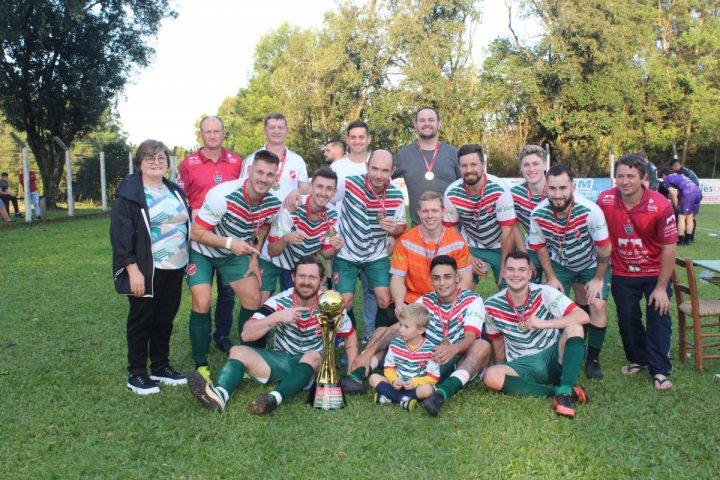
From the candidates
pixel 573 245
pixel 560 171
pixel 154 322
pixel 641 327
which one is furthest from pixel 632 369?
pixel 154 322

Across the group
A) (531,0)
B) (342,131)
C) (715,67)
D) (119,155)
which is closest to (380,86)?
(342,131)

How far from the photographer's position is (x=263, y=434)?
3.96 metres

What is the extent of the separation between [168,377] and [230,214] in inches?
53.5

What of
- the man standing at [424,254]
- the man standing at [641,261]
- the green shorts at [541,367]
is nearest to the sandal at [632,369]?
the man standing at [641,261]

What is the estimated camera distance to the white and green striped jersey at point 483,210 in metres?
5.39

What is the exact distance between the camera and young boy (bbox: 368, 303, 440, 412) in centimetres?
454

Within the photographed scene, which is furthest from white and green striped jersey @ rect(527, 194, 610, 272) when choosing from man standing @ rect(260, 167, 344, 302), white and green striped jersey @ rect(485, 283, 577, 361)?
man standing @ rect(260, 167, 344, 302)

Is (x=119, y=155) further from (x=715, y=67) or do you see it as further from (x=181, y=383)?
(x=715, y=67)

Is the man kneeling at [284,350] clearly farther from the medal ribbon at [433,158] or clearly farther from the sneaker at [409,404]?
the medal ribbon at [433,158]

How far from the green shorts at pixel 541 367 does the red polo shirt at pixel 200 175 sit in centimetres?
314

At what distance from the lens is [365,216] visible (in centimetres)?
549

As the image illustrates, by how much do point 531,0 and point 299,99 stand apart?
46.3ft

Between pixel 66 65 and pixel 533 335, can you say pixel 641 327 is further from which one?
pixel 66 65

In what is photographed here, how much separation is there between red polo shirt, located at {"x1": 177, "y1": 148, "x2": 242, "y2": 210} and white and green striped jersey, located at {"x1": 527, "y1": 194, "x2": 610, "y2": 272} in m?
2.87
